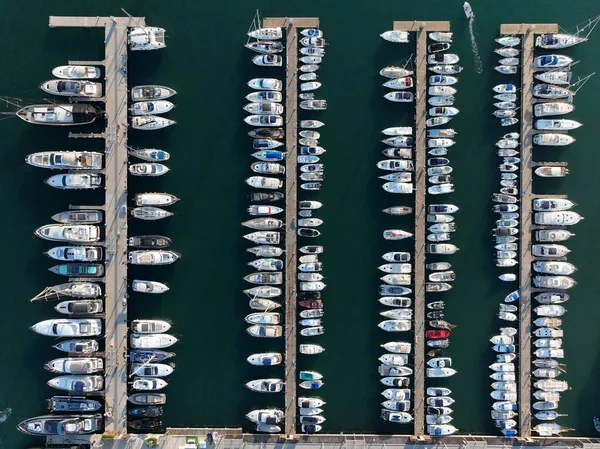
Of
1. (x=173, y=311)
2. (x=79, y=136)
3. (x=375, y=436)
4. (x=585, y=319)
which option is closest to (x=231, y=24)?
(x=79, y=136)

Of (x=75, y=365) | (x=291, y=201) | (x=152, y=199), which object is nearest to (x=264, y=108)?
(x=291, y=201)

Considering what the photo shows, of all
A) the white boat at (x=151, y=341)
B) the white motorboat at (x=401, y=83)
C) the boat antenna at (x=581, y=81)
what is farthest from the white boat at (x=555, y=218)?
the white boat at (x=151, y=341)

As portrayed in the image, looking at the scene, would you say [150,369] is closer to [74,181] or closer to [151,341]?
[151,341]

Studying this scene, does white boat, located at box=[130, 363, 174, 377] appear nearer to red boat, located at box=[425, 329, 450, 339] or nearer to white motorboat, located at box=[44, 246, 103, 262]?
white motorboat, located at box=[44, 246, 103, 262]

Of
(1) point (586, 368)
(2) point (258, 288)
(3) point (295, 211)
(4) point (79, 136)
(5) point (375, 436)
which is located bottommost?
(5) point (375, 436)

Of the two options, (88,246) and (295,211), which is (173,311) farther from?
(295,211)

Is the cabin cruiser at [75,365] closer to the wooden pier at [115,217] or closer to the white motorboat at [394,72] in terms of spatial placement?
the wooden pier at [115,217]
